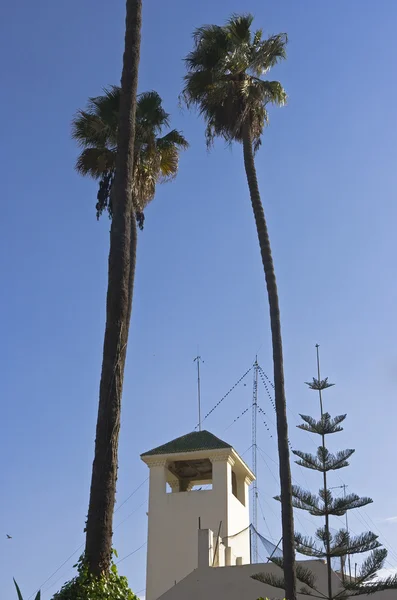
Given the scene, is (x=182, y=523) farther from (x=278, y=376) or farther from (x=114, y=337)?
(x=114, y=337)

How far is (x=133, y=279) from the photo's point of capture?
17.0m

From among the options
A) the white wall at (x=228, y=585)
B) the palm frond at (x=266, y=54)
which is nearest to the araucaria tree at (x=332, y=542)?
the white wall at (x=228, y=585)

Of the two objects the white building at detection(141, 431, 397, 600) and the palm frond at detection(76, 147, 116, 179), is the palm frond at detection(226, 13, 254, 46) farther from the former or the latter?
the white building at detection(141, 431, 397, 600)

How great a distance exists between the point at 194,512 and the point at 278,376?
27.0 feet

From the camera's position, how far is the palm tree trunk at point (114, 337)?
9.70 metres

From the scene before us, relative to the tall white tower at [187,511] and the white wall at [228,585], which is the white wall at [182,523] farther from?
Result: the white wall at [228,585]

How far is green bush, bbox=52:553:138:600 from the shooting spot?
29.8ft

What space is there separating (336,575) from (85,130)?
12505mm

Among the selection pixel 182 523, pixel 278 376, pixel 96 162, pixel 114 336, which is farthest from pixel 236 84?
pixel 182 523

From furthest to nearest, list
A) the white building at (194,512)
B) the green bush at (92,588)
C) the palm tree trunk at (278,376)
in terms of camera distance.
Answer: the white building at (194,512) < the palm tree trunk at (278,376) < the green bush at (92,588)

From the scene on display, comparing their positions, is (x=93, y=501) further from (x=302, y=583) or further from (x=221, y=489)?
(x=221, y=489)

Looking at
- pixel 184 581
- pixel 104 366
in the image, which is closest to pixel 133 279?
pixel 104 366

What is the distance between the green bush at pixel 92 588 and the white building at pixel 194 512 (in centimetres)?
983

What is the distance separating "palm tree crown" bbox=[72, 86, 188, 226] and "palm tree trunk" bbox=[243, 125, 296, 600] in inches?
106
